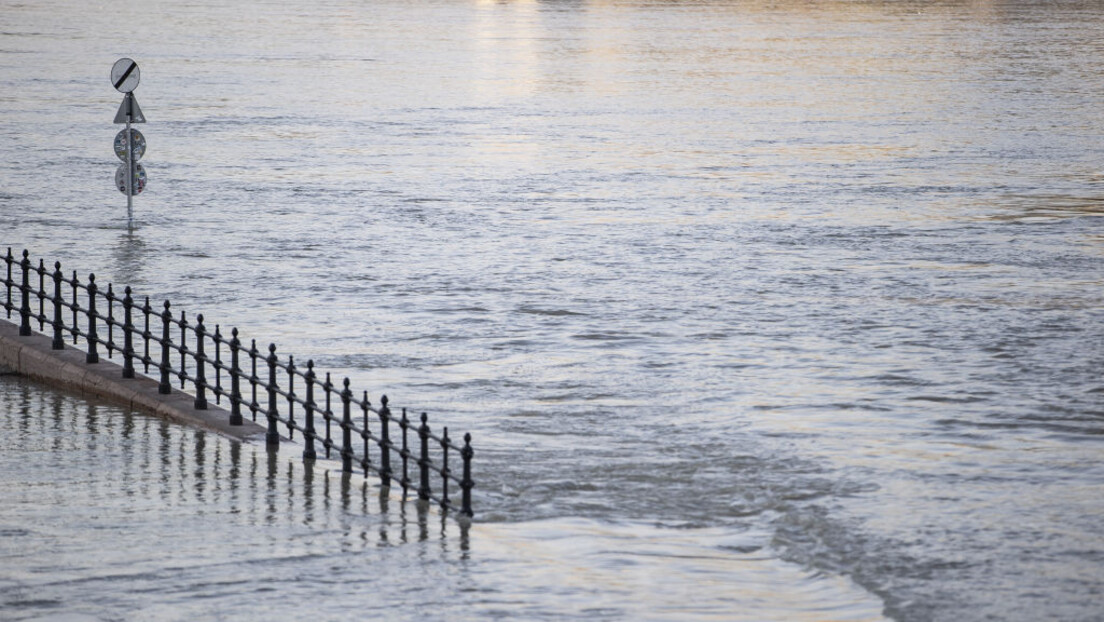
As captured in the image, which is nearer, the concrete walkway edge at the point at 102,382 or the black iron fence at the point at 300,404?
the black iron fence at the point at 300,404

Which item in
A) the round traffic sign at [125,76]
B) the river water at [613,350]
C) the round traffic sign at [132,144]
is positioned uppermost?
the round traffic sign at [125,76]

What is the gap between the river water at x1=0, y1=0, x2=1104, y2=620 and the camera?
37.1 feet

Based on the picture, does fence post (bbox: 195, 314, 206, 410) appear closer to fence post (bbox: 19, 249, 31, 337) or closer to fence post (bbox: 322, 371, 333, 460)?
fence post (bbox: 322, 371, 333, 460)

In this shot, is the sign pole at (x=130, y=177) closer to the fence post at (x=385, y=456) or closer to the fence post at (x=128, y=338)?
the fence post at (x=128, y=338)

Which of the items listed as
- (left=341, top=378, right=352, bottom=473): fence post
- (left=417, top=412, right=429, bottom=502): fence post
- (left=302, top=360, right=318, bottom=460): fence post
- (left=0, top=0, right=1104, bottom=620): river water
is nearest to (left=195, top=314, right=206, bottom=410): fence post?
(left=0, top=0, right=1104, bottom=620): river water

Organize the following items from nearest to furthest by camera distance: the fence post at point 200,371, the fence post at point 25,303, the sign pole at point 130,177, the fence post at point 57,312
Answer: the fence post at point 200,371 < the fence post at point 57,312 < the fence post at point 25,303 < the sign pole at point 130,177

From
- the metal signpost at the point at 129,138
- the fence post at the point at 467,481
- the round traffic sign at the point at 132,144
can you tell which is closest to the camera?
the fence post at the point at 467,481

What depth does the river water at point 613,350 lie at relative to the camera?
11.3 m

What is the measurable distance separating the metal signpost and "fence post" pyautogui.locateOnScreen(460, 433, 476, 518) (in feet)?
Answer: 51.9

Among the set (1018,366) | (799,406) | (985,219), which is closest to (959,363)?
(1018,366)

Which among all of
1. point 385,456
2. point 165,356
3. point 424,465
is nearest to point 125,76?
point 165,356

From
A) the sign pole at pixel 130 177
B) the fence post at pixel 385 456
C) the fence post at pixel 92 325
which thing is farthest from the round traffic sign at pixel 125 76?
the fence post at pixel 385 456

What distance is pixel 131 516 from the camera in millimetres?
12031

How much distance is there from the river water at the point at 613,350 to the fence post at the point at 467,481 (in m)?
0.25
